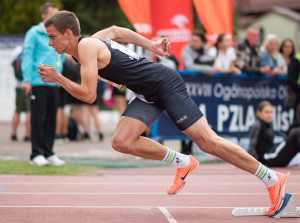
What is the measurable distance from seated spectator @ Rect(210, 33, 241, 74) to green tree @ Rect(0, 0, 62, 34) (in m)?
20.3

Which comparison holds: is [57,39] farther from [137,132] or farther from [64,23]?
[137,132]

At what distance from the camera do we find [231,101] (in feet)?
39.7

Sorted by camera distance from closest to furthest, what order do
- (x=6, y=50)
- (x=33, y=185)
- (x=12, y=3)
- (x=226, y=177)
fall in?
(x=33, y=185), (x=226, y=177), (x=6, y=50), (x=12, y=3)

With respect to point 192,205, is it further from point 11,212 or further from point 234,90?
point 234,90

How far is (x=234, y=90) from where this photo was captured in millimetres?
12164

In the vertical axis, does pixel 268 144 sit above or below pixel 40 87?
below

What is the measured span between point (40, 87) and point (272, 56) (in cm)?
572

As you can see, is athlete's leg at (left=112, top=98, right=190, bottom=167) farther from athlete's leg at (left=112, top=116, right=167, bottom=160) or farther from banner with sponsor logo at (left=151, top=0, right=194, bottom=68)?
banner with sponsor logo at (left=151, top=0, right=194, bottom=68)

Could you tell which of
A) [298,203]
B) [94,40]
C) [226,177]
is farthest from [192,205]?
[226,177]

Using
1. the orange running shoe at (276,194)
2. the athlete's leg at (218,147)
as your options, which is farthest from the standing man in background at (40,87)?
the orange running shoe at (276,194)

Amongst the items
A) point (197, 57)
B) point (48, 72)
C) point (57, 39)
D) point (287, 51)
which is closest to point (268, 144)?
point (197, 57)

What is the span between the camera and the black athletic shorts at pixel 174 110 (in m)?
5.86

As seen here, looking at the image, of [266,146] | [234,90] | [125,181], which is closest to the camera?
[125,181]

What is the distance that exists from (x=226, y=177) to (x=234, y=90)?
11.0 ft
